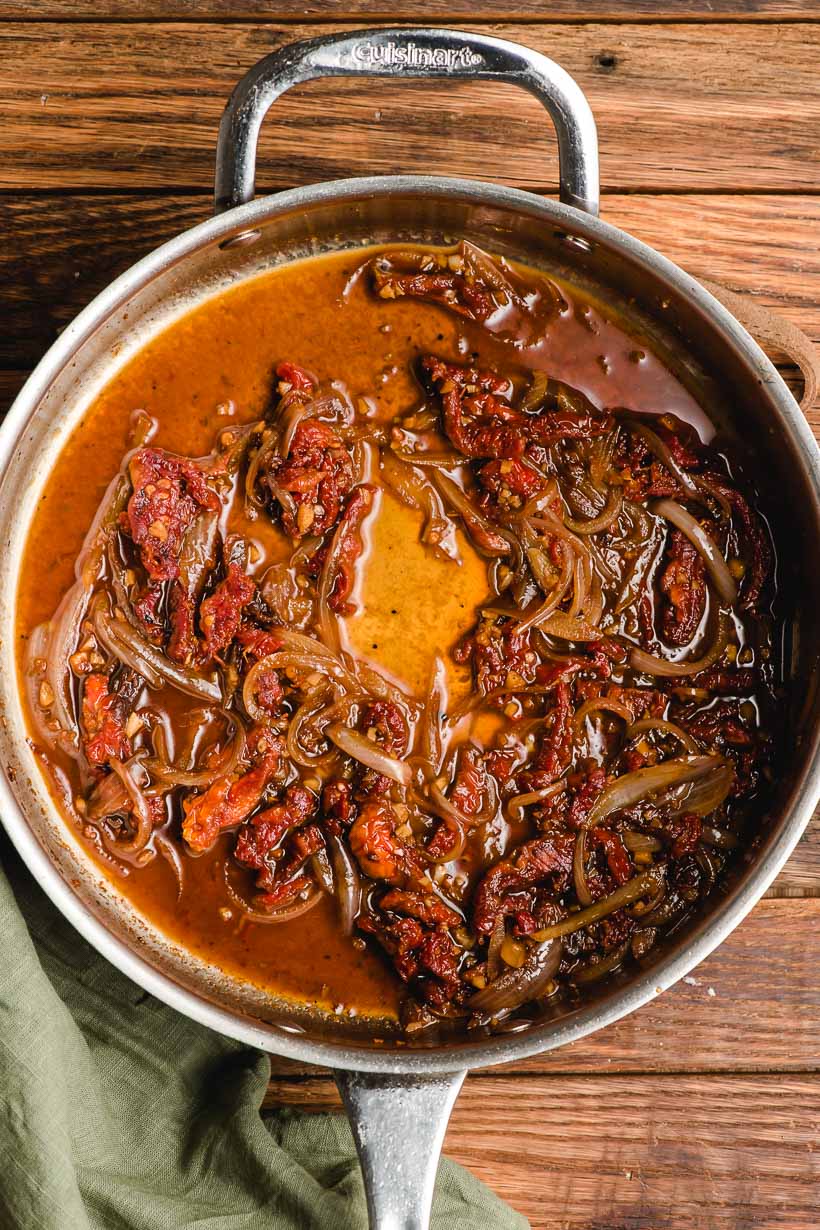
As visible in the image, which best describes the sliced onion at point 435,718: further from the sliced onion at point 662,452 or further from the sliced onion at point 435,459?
the sliced onion at point 662,452

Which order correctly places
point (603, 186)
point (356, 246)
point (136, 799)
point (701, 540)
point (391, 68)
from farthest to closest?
point (603, 186), point (356, 246), point (701, 540), point (136, 799), point (391, 68)

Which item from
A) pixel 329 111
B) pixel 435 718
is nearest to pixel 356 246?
pixel 329 111

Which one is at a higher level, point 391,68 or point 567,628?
point 391,68

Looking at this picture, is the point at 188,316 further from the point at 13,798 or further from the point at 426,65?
the point at 13,798

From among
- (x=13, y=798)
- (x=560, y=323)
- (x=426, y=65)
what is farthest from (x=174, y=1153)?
(x=426, y=65)

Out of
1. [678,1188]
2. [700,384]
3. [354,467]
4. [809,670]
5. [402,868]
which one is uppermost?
[700,384]

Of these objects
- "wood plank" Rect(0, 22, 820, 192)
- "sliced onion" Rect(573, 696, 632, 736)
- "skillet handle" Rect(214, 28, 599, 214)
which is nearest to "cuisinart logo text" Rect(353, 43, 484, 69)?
"skillet handle" Rect(214, 28, 599, 214)

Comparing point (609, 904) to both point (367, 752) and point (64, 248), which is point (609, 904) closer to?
point (367, 752)
